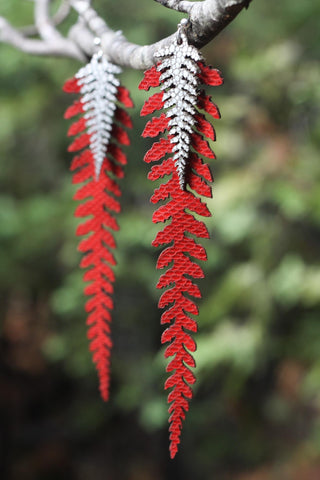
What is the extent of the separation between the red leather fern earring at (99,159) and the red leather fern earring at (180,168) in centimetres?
10

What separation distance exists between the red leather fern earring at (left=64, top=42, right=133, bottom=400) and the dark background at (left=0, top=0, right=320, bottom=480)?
144 cm

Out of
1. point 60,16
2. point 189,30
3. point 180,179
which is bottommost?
point 180,179

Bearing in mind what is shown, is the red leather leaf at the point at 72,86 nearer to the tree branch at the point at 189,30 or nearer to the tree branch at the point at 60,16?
the tree branch at the point at 189,30

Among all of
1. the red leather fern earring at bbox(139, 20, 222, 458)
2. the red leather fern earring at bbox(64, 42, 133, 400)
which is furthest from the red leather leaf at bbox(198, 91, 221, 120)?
the red leather fern earring at bbox(64, 42, 133, 400)

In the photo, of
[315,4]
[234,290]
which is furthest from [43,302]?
[315,4]

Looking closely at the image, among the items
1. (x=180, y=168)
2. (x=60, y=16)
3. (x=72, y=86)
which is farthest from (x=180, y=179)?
(x=60, y=16)

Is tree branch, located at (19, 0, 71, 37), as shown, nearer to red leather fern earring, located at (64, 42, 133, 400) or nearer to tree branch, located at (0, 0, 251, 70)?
tree branch, located at (0, 0, 251, 70)

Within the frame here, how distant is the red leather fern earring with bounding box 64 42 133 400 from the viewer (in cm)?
61

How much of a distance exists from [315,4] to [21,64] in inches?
56.8

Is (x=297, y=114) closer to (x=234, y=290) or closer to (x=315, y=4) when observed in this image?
(x=315, y=4)

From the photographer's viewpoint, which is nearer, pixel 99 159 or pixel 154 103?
pixel 154 103

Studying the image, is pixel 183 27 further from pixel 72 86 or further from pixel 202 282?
pixel 202 282

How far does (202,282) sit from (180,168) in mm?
2783

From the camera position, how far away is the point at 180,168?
488 millimetres
